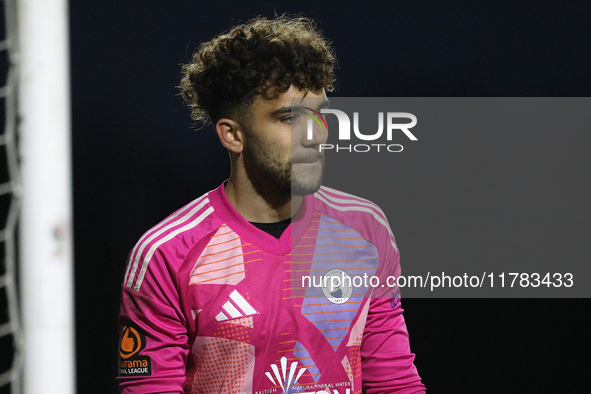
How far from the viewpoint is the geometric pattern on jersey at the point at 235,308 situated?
3.63 feet

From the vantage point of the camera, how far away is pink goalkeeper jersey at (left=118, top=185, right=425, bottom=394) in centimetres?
109

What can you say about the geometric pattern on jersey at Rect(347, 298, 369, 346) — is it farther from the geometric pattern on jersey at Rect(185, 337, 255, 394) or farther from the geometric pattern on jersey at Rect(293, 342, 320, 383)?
the geometric pattern on jersey at Rect(185, 337, 255, 394)

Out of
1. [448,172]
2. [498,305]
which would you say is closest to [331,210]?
[448,172]

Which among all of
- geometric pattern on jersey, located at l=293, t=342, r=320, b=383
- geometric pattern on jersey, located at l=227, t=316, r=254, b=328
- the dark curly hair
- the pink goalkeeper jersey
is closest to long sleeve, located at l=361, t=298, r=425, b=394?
the pink goalkeeper jersey

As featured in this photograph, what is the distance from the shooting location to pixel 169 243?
111 centimetres

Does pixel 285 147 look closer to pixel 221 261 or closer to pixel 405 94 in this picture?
pixel 221 261

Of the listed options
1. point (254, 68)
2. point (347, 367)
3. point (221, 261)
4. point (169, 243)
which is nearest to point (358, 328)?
point (347, 367)

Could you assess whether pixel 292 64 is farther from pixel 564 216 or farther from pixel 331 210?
pixel 564 216

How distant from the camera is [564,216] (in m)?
1.64

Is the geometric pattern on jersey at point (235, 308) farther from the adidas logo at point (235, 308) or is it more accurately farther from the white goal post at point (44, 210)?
the white goal post at point (44, 210)

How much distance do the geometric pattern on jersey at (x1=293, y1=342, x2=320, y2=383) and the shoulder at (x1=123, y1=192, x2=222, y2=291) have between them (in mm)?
282

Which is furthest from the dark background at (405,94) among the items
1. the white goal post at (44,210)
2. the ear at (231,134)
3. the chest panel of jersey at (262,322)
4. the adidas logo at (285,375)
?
the white goal post at (44,210)

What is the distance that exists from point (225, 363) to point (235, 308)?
0.10 metres

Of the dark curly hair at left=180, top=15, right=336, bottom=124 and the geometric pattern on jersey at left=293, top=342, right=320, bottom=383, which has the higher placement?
the dark curly hair at left=180, top=15, right=336, bottom=124
